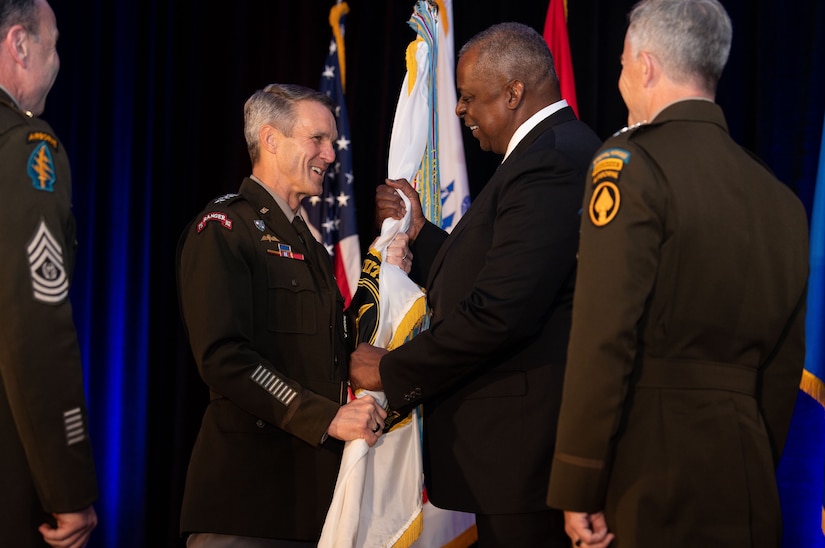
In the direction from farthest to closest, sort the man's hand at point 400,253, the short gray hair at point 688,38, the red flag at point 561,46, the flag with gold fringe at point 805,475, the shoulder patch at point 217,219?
1. the red flag at point 561,46
2. the flag with gold fringe at point 805,475
3. the man's hand at point 400,253
4. the shoulder patch at point 217,219
5. the short gray hair at point 688,38

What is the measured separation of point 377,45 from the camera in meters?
4.83

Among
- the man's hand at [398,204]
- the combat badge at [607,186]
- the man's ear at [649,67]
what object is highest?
the man's ear at [649,67]

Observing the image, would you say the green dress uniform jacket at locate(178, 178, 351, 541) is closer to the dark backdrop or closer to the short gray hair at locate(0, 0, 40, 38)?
the short gray hair at locate(0, 0, 40, 38)

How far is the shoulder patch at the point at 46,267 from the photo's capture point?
166cm

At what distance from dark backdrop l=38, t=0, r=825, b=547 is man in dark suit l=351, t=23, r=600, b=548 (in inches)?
87.5

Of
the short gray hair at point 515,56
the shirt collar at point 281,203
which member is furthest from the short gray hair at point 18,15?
the short gray hair at point 515,56

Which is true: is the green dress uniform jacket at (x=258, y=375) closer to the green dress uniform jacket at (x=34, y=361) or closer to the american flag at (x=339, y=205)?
the green dress uniform jacket at (x=34, y=361)

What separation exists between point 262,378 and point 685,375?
1104mm

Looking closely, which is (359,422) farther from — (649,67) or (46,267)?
(649,67)

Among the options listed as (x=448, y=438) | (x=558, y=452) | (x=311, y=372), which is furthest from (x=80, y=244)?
(x=558, y=452)

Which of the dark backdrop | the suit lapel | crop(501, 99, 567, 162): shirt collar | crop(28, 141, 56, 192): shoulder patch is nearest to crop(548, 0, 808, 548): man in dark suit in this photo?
the suit lapel

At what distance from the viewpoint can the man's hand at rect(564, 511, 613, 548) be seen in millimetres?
1722

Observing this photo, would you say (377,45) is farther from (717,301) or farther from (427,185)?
(717,301)

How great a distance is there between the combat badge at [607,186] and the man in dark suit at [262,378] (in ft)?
3.13
